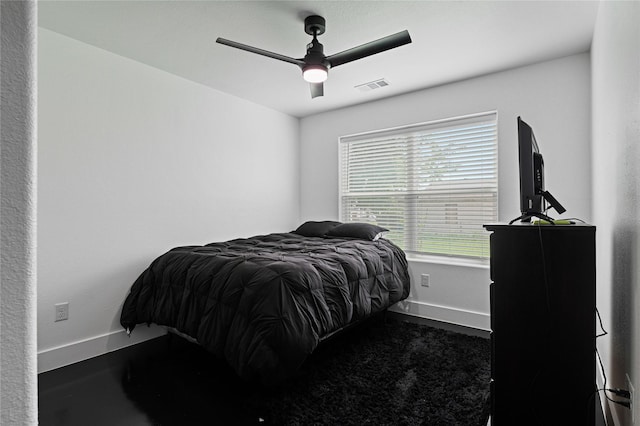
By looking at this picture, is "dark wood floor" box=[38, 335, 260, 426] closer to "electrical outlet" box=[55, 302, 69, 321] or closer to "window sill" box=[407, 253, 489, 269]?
"electrical outlet" box=[55, 302, 69, 321]

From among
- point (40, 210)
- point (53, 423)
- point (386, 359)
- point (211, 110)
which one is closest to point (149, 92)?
point (211, 110)

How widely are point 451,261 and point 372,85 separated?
1.96 metres

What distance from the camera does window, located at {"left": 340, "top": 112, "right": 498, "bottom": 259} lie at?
342cm

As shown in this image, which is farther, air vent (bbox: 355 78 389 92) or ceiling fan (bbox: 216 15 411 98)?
air vent (bbox: 355 78 389 92)

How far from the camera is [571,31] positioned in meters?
2.56

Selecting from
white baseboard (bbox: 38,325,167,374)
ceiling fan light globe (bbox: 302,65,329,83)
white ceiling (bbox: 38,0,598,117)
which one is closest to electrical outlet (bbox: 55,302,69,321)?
white baseboard (bbox: 38,325,167,374)

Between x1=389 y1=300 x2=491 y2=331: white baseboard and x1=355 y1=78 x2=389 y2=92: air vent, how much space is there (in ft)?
7.41

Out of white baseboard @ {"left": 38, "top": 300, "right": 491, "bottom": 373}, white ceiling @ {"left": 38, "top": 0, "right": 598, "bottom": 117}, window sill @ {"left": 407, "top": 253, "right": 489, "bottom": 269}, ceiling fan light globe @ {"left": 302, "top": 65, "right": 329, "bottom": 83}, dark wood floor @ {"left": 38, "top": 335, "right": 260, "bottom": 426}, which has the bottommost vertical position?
dark wood floor @ {"left": 38, "top": 335, "right": 260, "bottom": 426}

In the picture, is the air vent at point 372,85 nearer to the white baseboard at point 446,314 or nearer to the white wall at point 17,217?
the white baseboard at point 446,314

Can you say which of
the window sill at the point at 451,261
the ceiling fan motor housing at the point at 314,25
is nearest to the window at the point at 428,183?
the window sill at the point at 451,261

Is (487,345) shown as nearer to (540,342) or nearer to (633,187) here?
(540,342)

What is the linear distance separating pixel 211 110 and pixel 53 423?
2.83 metres

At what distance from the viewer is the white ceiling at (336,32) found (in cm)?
225

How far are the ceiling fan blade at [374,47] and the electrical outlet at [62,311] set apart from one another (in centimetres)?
258
